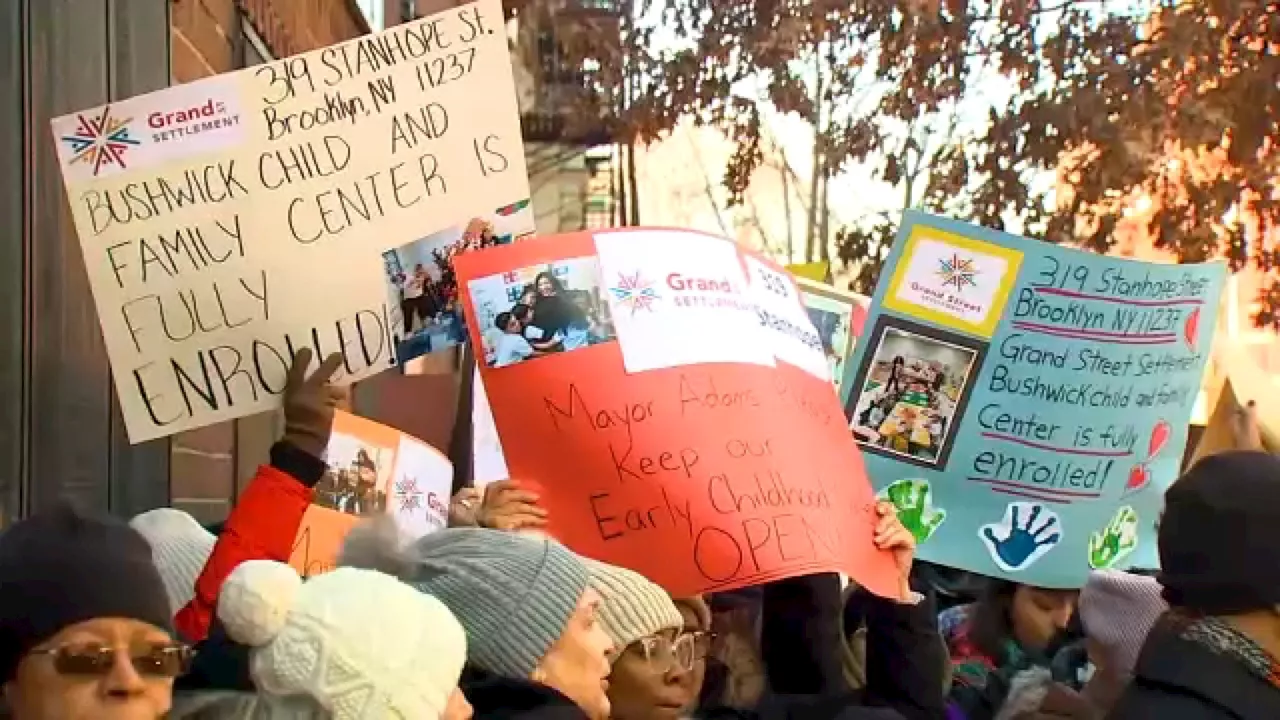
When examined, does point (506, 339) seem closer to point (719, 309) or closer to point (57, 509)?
point (719, 309)

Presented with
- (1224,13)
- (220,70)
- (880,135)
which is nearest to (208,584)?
(220,70)

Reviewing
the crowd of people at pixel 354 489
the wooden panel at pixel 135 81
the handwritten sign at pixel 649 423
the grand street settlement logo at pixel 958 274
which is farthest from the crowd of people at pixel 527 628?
the wooden panel at pixel 135 81

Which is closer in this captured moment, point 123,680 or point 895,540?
point 123,680

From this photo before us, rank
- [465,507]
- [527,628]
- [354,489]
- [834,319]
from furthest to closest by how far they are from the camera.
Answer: [834,319], [354,489], [465,507], [527,628]

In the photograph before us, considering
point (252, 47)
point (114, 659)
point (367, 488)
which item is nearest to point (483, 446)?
point (367, 488)

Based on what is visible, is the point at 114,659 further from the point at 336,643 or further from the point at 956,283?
the point at 956,283

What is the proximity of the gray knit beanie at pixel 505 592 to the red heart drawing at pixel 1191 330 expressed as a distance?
6.50 feet

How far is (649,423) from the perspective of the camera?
128 inches

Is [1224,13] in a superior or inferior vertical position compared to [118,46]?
inferior

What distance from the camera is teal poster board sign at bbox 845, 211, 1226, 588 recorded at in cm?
409

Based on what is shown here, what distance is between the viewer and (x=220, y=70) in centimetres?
539

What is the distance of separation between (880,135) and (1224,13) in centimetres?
226

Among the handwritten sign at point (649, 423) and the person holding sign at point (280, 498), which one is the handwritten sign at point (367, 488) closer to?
the person holding sign at point (280, 498)

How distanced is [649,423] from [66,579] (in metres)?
1.31
